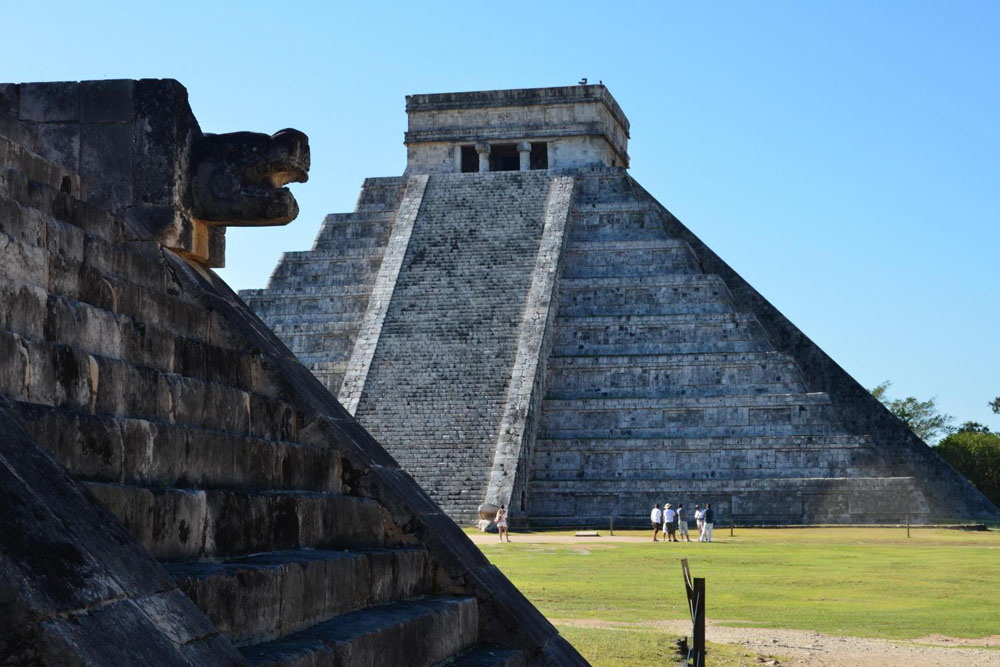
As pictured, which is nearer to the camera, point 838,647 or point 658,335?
point 838,647

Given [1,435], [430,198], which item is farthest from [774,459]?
[1,435]

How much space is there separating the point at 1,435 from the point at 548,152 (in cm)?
3210

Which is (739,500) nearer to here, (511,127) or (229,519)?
(511,127)

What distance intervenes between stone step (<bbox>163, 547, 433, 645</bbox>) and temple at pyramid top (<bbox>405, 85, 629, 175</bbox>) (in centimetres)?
2978

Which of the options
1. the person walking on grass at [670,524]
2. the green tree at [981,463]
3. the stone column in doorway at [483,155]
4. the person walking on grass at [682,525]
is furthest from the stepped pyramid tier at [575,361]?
the green tree at [981,463]

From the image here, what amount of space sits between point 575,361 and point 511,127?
8177mm

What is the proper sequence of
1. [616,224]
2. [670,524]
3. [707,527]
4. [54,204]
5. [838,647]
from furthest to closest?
[616,224] < [670,524] < [707,527] < [838,647] < [54,204]

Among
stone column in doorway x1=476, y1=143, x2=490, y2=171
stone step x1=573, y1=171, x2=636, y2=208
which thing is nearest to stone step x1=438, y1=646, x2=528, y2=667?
stone step x1=573, y1=171, x2=636, y2=208

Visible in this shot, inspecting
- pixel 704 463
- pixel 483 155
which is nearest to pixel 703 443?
pixel 704 463

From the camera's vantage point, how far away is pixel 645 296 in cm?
Answer: 3028

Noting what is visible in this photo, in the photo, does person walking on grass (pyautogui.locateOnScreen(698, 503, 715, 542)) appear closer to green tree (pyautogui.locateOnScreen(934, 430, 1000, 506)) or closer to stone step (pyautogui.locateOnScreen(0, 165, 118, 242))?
stone step (pyautogui.locateOnScreen(0, 165, 118, 242))

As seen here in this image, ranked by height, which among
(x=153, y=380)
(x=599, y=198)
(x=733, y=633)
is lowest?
(x=733, y=633)

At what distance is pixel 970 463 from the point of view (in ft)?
141

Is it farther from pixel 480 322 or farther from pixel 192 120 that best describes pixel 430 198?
pixel 192 120
